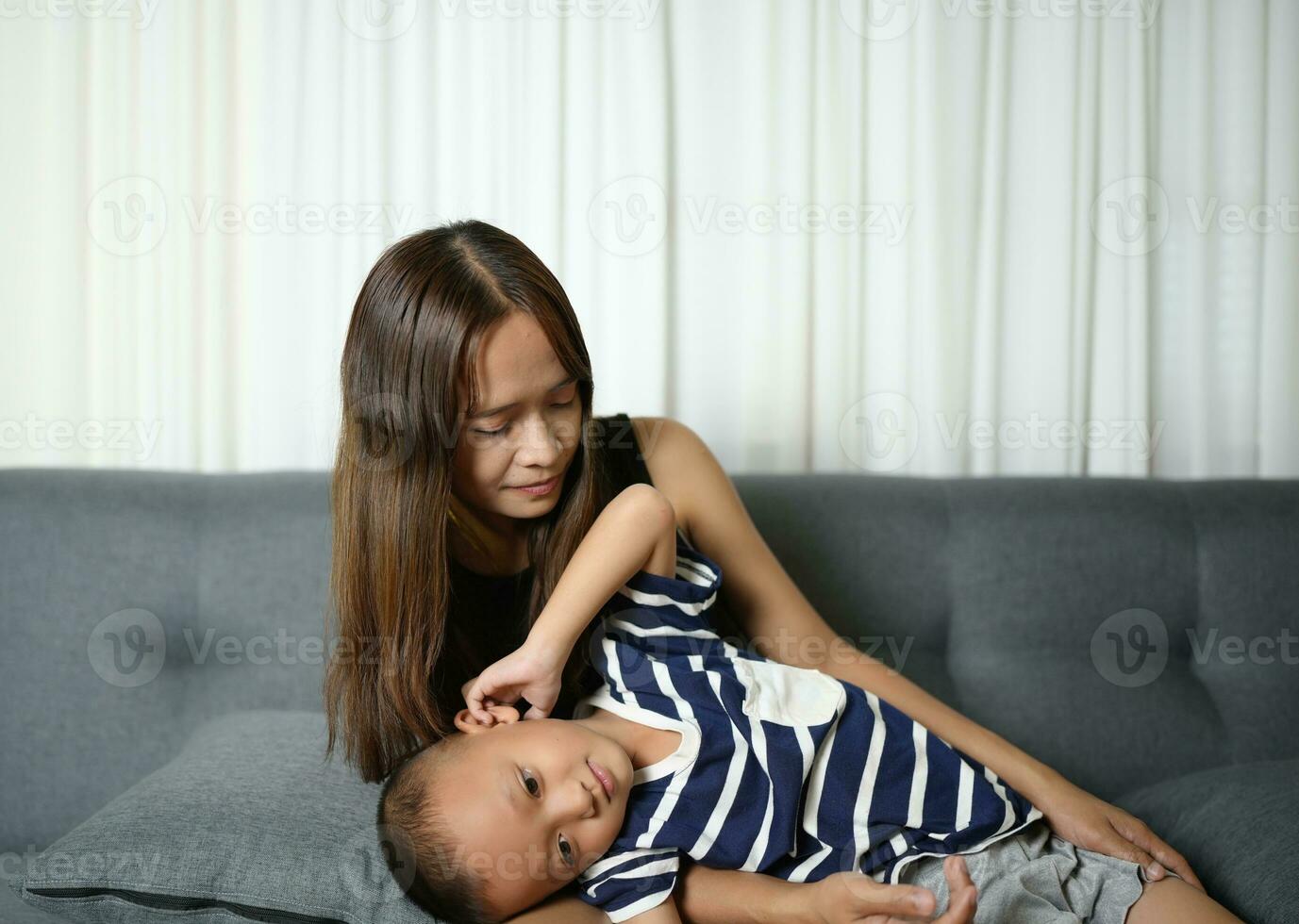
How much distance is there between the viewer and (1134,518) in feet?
5.41

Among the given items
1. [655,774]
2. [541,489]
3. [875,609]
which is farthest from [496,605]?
[875,609]

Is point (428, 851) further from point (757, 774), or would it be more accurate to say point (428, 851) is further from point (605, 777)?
point (757, 774)

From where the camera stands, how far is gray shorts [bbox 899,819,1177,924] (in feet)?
3.73

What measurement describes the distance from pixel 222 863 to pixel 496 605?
47 cm

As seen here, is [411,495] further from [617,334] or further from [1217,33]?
→ [1217,33]

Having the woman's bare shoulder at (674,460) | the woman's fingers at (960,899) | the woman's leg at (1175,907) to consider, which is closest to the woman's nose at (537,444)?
the woman's bare shoulder at (674,460)

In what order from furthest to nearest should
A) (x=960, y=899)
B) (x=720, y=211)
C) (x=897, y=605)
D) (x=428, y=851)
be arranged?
(x=720, y=211)
(x=897, y=605)
(x=428, y=851)
(x=960, y=899)

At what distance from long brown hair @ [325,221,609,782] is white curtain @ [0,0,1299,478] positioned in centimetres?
70

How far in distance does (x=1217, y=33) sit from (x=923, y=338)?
863mm

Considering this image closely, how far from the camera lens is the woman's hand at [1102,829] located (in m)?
1.21

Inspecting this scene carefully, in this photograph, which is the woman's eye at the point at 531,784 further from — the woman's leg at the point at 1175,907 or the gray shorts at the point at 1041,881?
the woman's leg at the point at 1175,907

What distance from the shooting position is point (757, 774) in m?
1.18

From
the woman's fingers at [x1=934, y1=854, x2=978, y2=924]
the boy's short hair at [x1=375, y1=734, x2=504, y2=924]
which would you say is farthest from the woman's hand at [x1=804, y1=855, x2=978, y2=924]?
the boy's short hair at [x1=375, y1=734, x2=504, y2=924]

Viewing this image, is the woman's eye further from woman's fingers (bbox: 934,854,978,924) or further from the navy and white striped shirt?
woman's fingers (bbox: 934,854,978,924)
